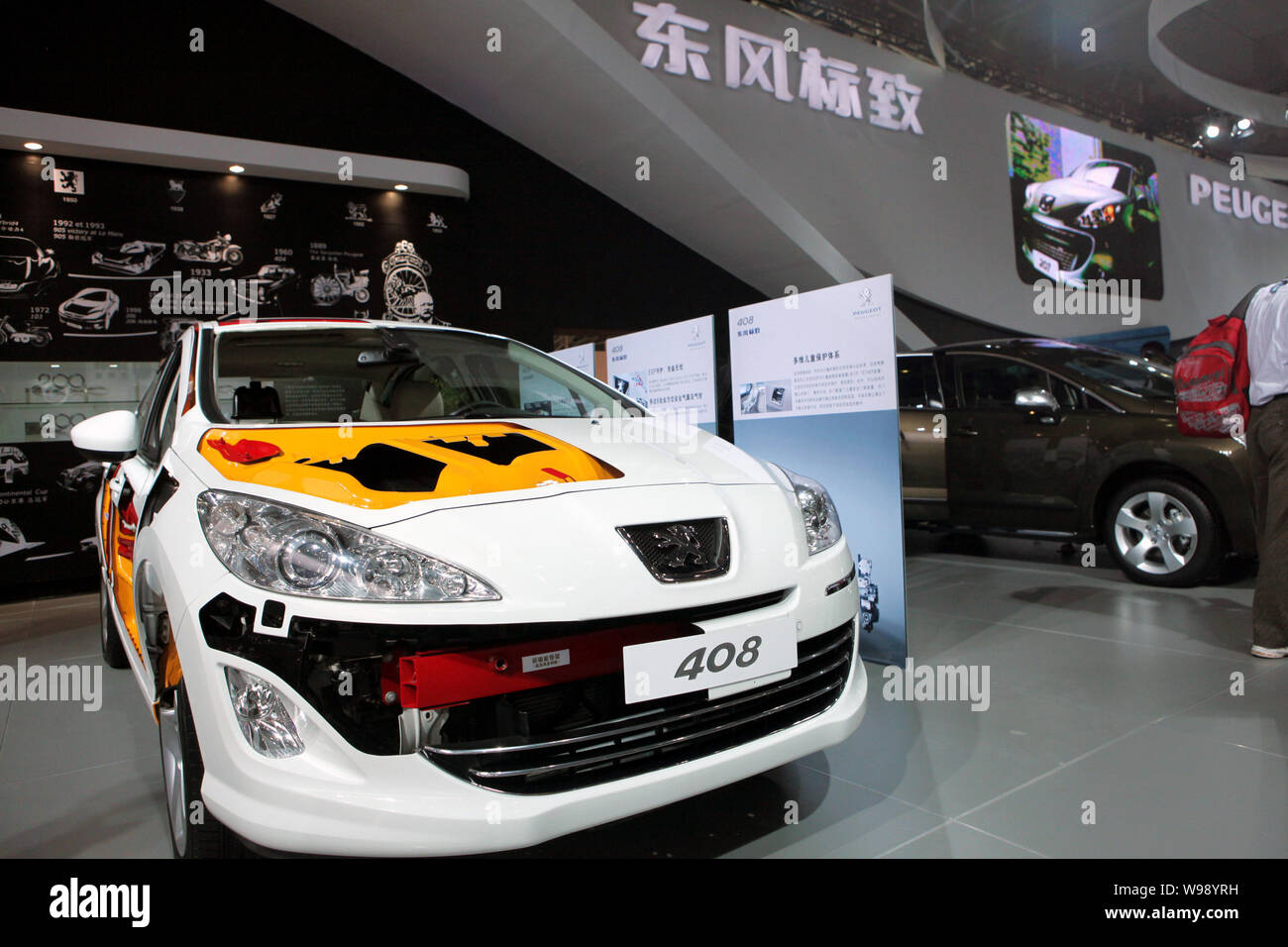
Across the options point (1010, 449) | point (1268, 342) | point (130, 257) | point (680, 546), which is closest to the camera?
point (680, 546)

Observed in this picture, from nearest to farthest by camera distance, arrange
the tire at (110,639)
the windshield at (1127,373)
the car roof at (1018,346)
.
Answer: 1. the tire at (110,639)
2. the windshield at (1127,373)
3. the car roof at (1018,346)

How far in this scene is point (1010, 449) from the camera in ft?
15.3

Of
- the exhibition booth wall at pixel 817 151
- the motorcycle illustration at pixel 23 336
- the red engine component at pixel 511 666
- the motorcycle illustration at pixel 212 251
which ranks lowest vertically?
the red engine component at pixel 511 666

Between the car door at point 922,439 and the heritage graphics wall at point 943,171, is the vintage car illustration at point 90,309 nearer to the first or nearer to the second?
the heritage graphics wall at point 943,171

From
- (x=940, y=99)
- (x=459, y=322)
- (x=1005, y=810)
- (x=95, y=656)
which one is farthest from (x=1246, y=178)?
(x=95, y=656)

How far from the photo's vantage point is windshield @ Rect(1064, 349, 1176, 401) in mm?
4352

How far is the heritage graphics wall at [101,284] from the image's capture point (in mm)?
5465

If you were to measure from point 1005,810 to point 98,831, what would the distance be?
2.23 m

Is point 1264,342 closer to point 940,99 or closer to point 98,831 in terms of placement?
point 98,831

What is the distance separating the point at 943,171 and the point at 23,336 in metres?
9.57

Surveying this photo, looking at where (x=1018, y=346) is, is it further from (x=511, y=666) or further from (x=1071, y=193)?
(x=1071, y=193)

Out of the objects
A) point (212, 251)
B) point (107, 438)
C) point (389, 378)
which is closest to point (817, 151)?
point (212, 251)

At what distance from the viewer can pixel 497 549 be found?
1458 mm

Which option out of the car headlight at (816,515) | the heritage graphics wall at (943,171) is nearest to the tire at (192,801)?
the car headlight at (816,515)
